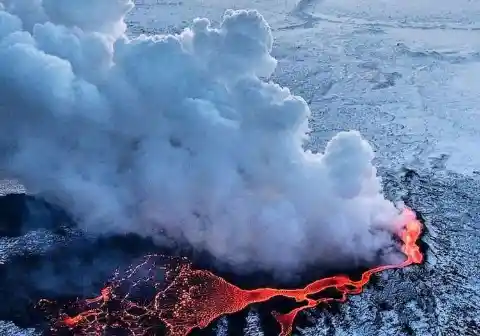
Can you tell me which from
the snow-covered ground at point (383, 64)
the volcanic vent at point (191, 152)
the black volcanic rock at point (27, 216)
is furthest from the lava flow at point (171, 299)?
the snow-covered ground at point (383, 64)

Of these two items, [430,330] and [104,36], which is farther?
[104,36]

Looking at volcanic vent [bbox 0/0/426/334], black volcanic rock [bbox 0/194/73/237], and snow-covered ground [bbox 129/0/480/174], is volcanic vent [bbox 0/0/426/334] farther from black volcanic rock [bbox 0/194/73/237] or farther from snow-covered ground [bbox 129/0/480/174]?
snow-covered ground [bbox 129/0/480/174]

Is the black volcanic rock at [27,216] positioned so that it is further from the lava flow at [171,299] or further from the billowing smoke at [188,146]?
the lava flow at [171,299]

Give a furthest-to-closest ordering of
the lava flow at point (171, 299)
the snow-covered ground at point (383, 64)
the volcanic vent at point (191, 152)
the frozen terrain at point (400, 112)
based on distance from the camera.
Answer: the snow-covered ground at point (383, 64)
the volcanic vent at point (191, 152)
the frozen terrain at point (400, 112)
the lava flow at point (171, 299)

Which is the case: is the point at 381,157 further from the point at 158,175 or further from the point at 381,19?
the point at 381,19

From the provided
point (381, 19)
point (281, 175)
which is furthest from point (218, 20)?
point (281, 175)

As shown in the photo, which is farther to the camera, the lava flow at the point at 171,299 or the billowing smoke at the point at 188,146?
the billowing smoke at the point at 188,146
